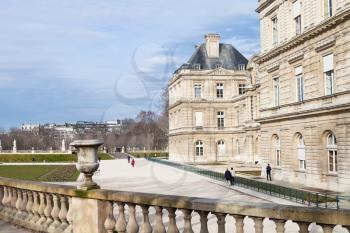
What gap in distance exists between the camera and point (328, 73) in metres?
24.4

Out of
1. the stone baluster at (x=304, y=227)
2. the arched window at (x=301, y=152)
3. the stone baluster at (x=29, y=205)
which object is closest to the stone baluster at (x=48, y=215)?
the stone baluster at (x=29, y=205)

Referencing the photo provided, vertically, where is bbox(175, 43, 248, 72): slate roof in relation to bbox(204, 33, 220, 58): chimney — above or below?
below

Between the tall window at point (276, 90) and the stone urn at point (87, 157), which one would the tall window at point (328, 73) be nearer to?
the tall window at point (276, 90)

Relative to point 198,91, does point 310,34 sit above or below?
below

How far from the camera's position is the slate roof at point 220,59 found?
66250 millimetres

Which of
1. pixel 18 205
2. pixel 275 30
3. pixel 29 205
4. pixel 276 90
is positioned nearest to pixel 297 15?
pixel 275 30

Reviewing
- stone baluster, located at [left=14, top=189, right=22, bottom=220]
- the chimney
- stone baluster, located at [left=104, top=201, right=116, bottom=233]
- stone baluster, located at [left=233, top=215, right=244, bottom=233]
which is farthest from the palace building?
the chimney

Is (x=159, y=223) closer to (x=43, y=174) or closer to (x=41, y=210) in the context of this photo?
(x=41, y=210)

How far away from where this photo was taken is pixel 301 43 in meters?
26.9

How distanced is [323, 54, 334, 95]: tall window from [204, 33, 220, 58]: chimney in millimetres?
43385

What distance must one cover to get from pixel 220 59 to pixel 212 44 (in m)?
2.71

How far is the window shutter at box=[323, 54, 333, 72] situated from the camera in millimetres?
23891

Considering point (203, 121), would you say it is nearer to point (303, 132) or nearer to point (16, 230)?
point (303, 132)

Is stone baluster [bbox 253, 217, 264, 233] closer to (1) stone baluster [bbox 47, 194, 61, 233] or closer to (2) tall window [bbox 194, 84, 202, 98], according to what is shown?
(1) stone baluster [bbox 47, 194, 61, 233]
